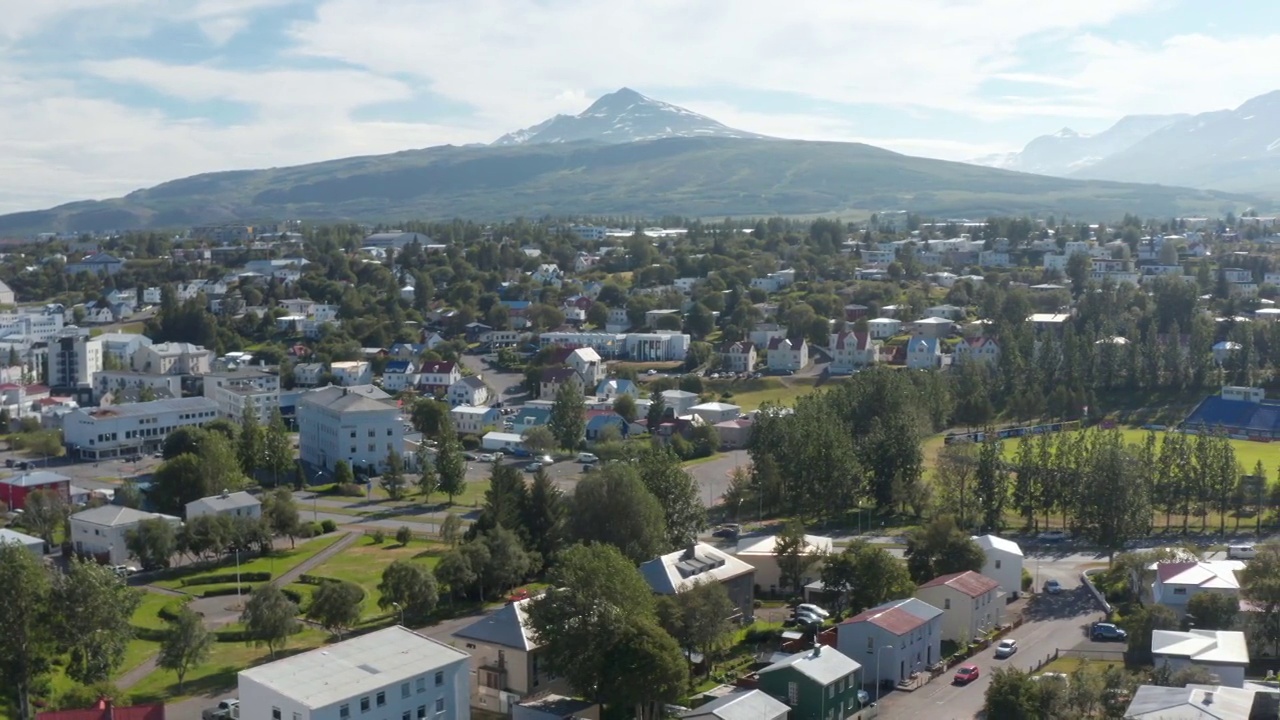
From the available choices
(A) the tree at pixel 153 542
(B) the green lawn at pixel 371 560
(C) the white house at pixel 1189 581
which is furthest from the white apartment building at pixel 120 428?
(C) the white house at pixel 1189 581

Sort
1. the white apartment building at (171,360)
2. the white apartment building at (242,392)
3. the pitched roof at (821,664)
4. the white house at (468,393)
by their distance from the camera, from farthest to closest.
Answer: the white apartment building at (171,360) < the white house at (468,393) < the white apartment building at (242,392) < the pitched roof at (821,664)

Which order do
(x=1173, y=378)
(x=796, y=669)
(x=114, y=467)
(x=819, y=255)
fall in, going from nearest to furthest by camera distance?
(x=796, y=669), (x=114, y=467), (x=1173, y=378), (x=819, y=255)

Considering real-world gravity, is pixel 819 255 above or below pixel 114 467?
above

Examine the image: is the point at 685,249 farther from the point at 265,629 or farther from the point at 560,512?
the point at 265,629

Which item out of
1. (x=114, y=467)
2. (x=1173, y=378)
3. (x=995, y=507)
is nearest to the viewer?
(x=995, y=507)

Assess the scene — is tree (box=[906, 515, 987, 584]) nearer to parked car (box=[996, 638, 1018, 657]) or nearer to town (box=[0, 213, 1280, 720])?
town (box=[0, 213, 1280, 720])

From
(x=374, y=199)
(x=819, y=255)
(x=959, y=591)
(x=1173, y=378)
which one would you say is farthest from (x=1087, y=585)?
(x=374, y=199)

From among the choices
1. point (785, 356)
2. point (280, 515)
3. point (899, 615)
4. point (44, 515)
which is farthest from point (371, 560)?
point (785, 356)

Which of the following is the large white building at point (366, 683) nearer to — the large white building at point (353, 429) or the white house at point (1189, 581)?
the white house at point (1189, 581)
